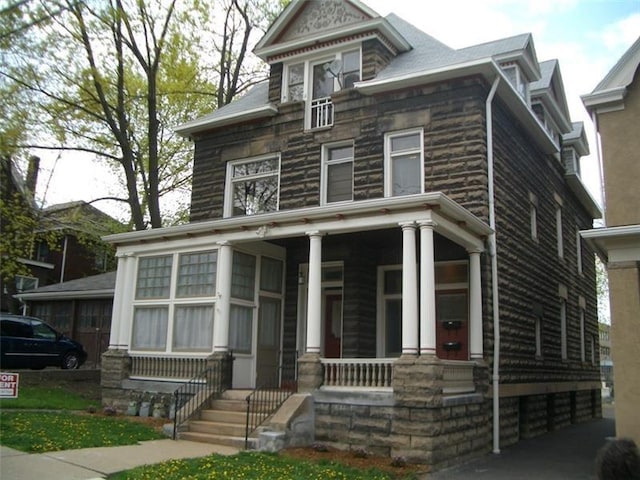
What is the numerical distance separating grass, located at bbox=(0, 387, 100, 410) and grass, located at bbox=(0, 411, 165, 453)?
100 cm

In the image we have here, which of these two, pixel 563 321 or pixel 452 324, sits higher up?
pixel 563 321

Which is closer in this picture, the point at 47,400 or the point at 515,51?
the point at 47,400

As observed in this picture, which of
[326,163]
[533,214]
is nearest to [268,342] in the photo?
[326,163]

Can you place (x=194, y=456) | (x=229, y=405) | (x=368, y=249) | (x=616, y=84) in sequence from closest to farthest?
(x=194, y=456) → (x=616, y=84) → (x=229, y=405) → (x=368, y=249)

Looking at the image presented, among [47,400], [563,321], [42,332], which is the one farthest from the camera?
[42,332]

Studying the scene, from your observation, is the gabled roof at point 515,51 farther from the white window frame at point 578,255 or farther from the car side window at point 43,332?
the car side window at point 43,332

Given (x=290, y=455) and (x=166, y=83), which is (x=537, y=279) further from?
(x=166, y=83)

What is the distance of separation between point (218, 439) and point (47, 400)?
586 centimetres

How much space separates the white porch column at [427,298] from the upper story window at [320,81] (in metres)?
5.40

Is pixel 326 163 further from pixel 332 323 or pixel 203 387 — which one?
pixel 203 387

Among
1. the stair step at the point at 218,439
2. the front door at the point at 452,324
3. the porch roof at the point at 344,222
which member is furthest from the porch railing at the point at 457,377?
the stair step at the point at 218,439

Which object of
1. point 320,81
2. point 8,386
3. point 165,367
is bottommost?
point 8,386

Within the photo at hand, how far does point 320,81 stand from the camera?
53.2 feet

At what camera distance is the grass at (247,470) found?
819cm
